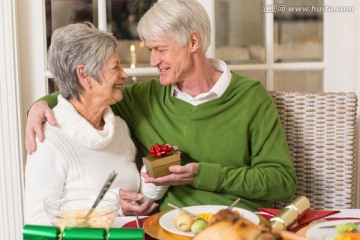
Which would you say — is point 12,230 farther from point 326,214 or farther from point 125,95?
point 326,214

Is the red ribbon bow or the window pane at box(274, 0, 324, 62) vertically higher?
the window pane at box(274, 0, 324, 62)

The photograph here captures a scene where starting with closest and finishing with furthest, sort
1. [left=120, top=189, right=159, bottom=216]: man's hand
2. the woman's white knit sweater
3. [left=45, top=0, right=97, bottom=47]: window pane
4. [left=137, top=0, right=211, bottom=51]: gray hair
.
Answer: the woman's white knit sweater → [left=120, top=189, right=159, bottom=216]: man's hand → [left=137, top=0, right=211, bottom=51]: gray hair → [left=45, top=0, right=97, bottom=47]: window pane

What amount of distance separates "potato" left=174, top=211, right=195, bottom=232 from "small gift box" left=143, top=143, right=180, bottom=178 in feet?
1.22

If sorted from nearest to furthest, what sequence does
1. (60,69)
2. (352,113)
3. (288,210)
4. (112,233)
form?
(112,233), (288,210), (60,69), (352,113)

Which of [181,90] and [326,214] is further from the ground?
[181,90]

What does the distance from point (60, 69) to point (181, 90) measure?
1.51ft

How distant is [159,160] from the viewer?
1723mm

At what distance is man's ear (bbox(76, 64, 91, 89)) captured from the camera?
6.07ft

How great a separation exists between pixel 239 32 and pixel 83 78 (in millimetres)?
906

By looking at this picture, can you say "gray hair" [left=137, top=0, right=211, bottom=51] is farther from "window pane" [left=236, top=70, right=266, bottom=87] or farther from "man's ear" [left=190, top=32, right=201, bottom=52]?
"window pane" [left=236, top=70, right=266, bottom=87]

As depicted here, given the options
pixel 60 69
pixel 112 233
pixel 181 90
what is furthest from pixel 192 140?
pixel 112 233

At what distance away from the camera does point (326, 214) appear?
57.6 inches

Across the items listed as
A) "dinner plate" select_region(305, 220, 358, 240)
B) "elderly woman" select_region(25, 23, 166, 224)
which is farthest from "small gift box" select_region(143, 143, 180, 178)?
"dinner plate" select_region(305, 220, 358, 240)

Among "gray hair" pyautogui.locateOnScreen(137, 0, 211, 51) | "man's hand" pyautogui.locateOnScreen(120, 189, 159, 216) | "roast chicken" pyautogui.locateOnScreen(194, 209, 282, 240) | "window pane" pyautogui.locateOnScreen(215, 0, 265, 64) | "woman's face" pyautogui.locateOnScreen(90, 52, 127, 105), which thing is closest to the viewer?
"roast chicken" pyautogui.locateOnScreen(194, 209, 282, 240)
